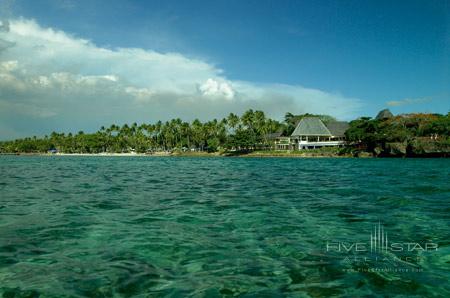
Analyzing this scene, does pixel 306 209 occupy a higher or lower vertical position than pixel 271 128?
lower

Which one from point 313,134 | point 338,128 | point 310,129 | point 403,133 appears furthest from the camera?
point 338,128

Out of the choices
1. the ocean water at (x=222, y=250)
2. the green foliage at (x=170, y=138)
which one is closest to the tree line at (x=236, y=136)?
the green foliage at (x=170, y=138)

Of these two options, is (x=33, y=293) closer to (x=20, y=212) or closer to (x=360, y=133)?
(x=20, y=212)

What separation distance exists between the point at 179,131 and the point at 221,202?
403 feet

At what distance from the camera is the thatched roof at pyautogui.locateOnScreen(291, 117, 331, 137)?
4151 inches

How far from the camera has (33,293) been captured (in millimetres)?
4516

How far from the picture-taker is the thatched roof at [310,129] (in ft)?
346

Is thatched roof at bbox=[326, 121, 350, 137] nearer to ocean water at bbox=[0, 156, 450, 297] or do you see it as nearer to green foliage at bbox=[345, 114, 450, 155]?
green foliage at bbox=[345, 114, 450, 155]

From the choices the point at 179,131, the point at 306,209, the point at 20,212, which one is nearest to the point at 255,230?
the point at 306,209

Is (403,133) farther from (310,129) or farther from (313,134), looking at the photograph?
(310,129)

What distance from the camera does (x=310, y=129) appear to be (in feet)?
348

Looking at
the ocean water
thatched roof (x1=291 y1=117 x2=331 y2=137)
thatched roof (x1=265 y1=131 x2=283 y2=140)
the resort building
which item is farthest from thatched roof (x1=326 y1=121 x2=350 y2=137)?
the ocean water

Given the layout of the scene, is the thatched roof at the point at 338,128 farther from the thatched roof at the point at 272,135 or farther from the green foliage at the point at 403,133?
the green foliage at the point at 403,133

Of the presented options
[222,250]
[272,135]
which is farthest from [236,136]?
[222,250]
